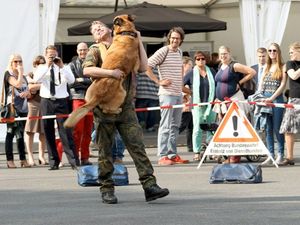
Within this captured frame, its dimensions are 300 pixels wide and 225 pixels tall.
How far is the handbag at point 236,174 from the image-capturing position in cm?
1364

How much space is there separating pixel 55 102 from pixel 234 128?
2697mm

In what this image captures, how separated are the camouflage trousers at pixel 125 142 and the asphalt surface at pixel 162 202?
28 cm

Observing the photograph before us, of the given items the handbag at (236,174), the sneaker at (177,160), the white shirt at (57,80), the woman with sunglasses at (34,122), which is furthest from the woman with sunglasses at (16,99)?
the handbag at (236,174)

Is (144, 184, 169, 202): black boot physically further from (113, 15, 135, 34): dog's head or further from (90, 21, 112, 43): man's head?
(90, 21, 112, 43): man's head

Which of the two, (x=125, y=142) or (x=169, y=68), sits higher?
(x=169, y=68)

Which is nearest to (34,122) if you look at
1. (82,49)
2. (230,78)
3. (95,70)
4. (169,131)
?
(82,49)

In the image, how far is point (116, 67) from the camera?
1162cm

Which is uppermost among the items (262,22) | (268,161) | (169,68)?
(262,22)

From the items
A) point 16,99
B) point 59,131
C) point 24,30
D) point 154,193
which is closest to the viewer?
point 154,193

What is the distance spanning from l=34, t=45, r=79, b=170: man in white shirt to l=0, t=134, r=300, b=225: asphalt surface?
3.03 feet

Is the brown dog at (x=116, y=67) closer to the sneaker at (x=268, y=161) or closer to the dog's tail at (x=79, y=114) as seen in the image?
the dog's tail at (x=79, y=114)

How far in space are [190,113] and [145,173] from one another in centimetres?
842

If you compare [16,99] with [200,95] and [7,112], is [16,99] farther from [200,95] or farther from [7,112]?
[200,95]

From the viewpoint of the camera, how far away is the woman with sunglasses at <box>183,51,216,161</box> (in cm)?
1806
